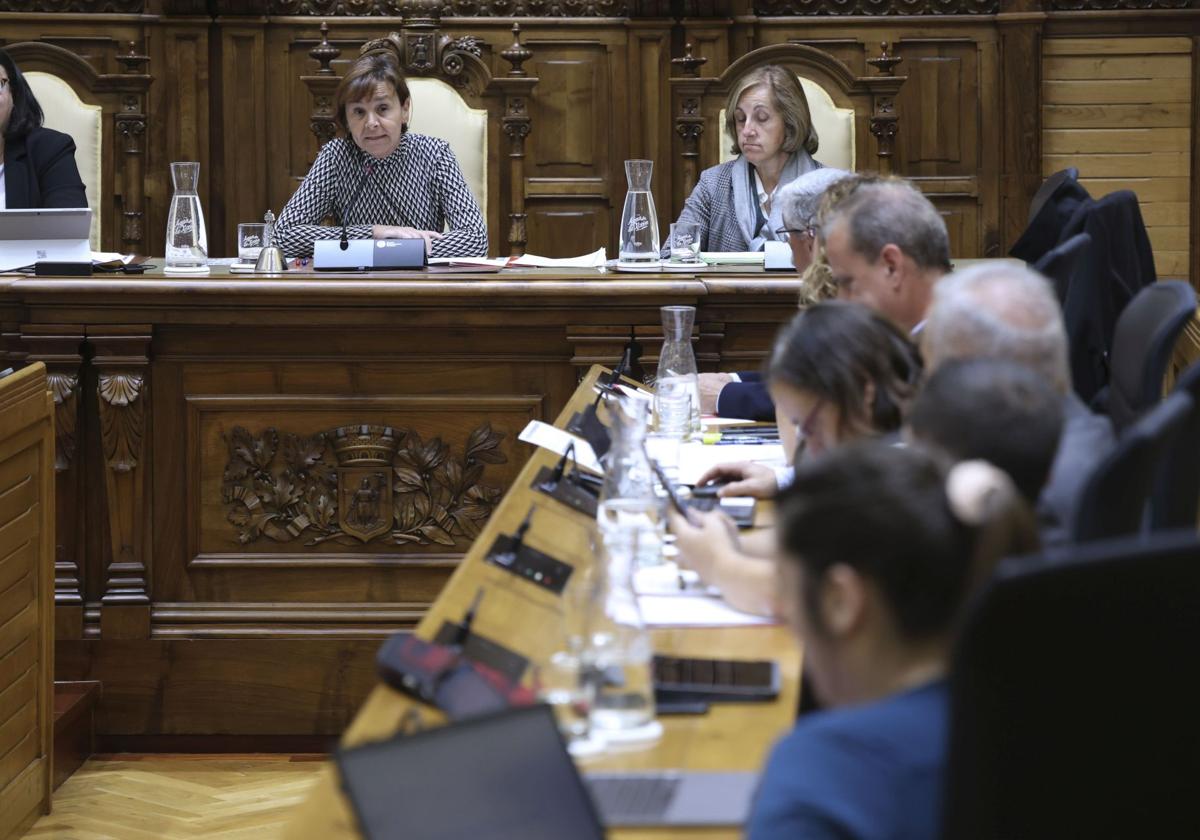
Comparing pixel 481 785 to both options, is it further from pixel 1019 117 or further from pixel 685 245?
pixel 1019 117

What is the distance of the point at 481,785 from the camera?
133 centimetres

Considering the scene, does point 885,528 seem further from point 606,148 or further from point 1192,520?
point 606,148

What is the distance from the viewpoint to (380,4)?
6.66m

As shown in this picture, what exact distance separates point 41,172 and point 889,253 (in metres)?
3.35

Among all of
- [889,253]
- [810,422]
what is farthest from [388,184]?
[810,422]

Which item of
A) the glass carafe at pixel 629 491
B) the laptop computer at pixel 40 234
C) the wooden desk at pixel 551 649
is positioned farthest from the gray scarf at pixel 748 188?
the glass carafe at pixel 629 491

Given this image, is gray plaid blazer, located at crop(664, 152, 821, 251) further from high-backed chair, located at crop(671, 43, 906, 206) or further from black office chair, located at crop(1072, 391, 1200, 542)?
black office chair, located at crop(1072, 391, 1200, 542)

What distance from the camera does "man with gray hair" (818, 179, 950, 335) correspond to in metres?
2.98

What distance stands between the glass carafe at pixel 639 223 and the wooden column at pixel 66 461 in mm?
1411

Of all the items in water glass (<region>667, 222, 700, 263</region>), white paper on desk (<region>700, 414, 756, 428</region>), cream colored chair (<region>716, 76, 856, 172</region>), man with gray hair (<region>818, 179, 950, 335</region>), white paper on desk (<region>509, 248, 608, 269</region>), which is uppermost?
cream colored chair (<region>716, 76, 856, 172</region>)

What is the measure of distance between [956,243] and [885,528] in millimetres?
5675

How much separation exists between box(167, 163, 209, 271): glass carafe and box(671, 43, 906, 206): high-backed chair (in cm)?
209

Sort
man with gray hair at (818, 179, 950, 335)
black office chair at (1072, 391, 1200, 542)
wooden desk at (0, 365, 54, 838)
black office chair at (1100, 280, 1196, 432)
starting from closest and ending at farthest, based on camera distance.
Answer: black office chair at (1072, 391, 1200, 542)
black office chair at (1100, 280, 1196, 432)
man with gray hair at (818, 179, 950, 335)
wooden desk at (0, 365, 54, 838)

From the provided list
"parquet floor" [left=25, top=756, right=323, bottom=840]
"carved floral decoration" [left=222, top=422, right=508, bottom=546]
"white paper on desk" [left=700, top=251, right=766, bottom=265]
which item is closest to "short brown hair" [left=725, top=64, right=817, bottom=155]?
"white paper on desk" [left=700, top=251, right=766, bottom=265]
